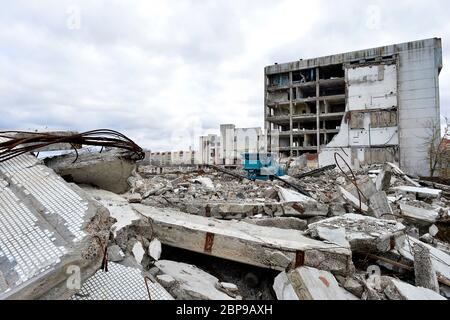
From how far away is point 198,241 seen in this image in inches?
110

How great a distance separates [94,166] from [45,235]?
5.82 ft

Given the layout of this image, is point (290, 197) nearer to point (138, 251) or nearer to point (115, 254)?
point (138, 251)

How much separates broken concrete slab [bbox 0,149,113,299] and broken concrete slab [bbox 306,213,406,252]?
2.22 meters

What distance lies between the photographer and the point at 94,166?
3.51 metres

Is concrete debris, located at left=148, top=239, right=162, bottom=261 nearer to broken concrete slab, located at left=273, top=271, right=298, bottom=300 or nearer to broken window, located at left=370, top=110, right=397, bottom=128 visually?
broken concrete slab, located at left=273, top=271, right=298, bottom=300

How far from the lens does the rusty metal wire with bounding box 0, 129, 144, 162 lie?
2.60 m

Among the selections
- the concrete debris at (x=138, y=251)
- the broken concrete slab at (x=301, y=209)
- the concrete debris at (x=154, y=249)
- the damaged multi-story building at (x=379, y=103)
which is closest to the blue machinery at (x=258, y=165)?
the broken concrete slab at (x=301, y=209)

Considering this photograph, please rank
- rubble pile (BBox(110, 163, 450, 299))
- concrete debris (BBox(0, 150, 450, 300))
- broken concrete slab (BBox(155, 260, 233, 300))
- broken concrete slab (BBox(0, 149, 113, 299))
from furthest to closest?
rubble pile (BBox(110, 163, 450, 299)) < broken concrete slab (BBox(155, 260, 233, 300)) < concrete debris (BBox(0, 150, 450, 300)) < broken concrete slab (BBox(0, 149, 113, 299))

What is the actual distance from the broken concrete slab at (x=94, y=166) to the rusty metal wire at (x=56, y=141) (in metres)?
0.27

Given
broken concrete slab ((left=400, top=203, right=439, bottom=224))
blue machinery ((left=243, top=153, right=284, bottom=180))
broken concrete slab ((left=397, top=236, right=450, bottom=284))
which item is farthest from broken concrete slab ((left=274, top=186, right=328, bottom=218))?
blue machinery ((left=243, top=153, right=284, bottom=180))

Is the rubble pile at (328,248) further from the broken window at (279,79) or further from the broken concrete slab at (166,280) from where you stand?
the broken window at (279,79)

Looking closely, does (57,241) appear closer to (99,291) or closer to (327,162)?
(99,291)
